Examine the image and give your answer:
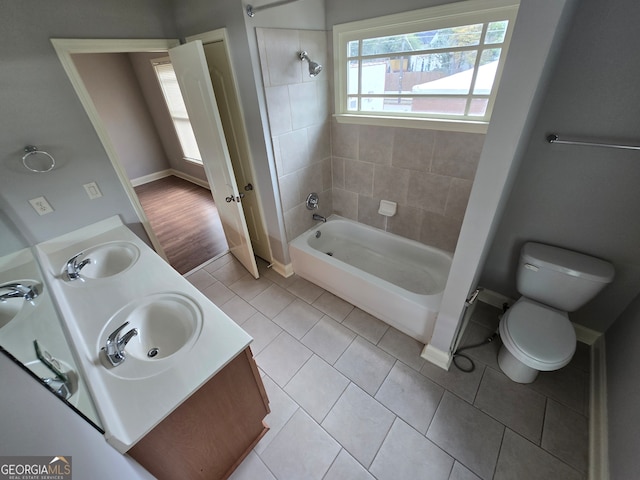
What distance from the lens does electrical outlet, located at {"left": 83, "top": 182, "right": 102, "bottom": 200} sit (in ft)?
6.08

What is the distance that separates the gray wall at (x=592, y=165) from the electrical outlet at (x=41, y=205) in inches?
119

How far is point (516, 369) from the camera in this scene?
1.63 metres

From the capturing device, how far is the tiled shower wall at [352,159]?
1.90m

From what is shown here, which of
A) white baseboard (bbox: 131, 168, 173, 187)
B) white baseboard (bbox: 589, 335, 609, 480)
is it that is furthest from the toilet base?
white baseboard (bbox: 131, 168, 173, 187)

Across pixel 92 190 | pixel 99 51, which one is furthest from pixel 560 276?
pixel 99 51

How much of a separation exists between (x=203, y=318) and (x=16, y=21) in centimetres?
187

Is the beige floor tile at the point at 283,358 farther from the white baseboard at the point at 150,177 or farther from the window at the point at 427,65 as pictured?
the white baseboard at the point at 150,177

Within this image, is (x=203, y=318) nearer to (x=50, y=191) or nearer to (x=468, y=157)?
(x=50, y=191)

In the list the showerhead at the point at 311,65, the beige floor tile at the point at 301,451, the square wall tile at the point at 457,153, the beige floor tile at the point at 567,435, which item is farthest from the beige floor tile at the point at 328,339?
the showerhead at the point at 311,65

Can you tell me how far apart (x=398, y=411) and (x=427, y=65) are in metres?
2.29

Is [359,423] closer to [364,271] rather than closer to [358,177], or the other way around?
[364,271]

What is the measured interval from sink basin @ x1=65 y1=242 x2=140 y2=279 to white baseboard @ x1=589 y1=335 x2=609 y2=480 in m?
2.71

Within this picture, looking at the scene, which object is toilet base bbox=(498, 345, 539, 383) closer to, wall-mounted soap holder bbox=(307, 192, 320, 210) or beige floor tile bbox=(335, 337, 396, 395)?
beige floor tile bbox=(335, 337, 396, 395)

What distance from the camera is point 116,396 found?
93 cm
